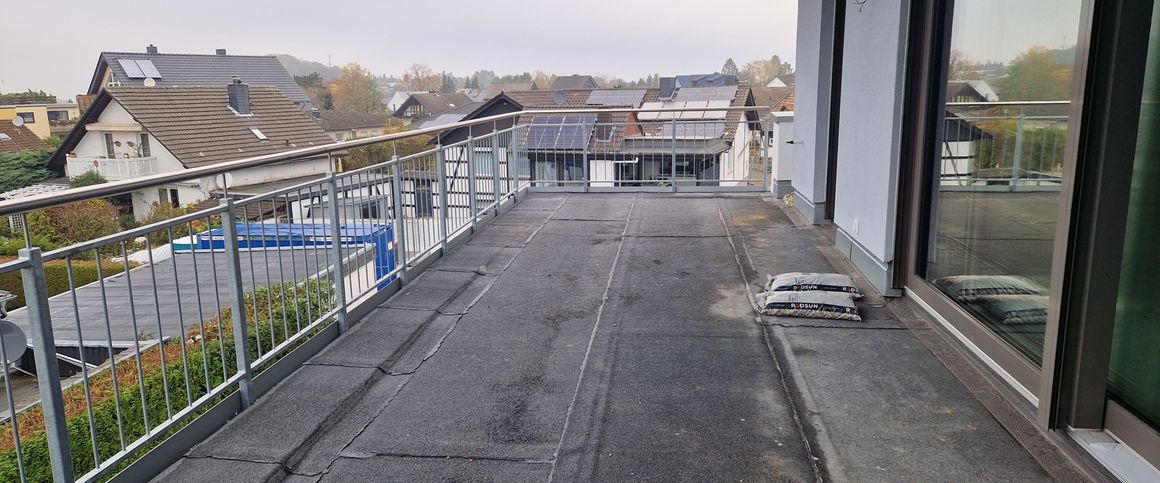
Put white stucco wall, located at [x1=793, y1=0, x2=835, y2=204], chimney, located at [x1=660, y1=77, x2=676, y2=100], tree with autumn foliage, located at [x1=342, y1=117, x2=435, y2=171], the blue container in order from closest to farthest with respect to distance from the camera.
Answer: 1. the blue container
2. tree with autumn foliage, located at [x1=342, y1=117, x2=435, y2=171]
3. white stucco wall, located at [x1=793, y1=0, x2=835, y2=204]
4. chimney, located at [x1=660, y1=77, x2=676, y2=100]

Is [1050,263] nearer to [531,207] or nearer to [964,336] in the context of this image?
[964,336]

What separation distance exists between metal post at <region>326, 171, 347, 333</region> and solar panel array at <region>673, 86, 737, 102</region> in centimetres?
2456

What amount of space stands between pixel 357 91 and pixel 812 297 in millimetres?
78060

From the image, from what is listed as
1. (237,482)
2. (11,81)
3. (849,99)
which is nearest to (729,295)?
(849,99)

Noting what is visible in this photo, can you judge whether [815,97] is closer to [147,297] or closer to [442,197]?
[442,197]

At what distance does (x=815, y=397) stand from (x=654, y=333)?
111 centimetres

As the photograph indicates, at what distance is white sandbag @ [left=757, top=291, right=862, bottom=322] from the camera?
426cm

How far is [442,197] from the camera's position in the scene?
594 cm

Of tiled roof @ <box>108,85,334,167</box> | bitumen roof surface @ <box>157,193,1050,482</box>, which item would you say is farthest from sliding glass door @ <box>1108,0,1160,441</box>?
tiled roof @ <box>108,85,334,167</box>

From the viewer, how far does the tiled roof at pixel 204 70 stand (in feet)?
137

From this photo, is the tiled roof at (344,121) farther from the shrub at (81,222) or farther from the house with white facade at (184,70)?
the shrub at (81,222)

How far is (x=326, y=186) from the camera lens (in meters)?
3.95

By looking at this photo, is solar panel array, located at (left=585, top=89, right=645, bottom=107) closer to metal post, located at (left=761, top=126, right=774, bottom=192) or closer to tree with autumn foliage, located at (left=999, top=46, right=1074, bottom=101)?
metal post, located at (left=761, top=126, right=774, bottom=192)

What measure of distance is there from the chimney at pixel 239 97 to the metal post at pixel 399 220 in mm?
25217
